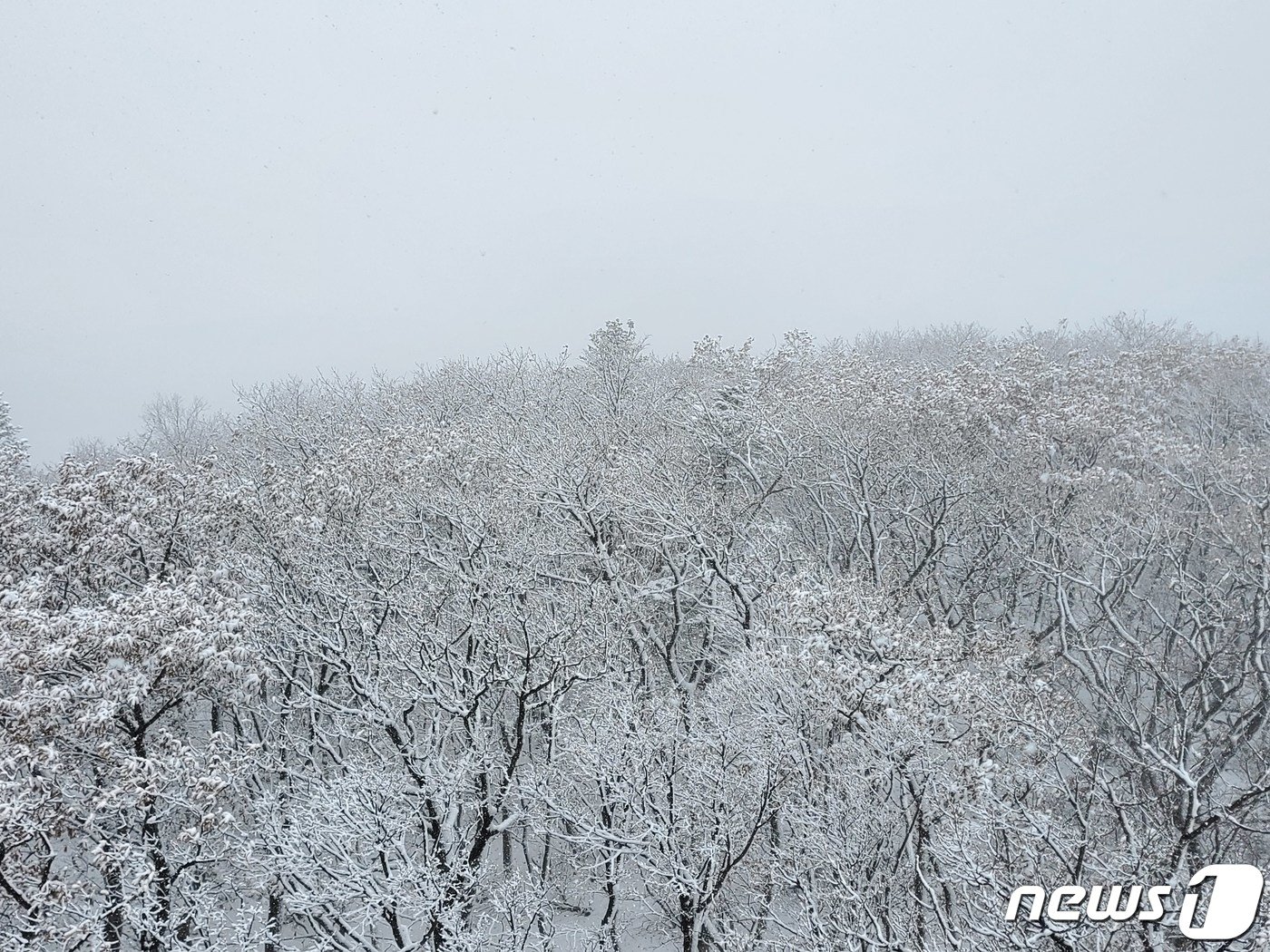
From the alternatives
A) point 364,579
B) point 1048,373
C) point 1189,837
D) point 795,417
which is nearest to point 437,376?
point 795,417

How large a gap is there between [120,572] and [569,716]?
36.2 ft

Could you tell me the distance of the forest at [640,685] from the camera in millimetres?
10336

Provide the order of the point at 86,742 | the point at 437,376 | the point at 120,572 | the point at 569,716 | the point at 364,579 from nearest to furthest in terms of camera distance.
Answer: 1. the point at 86,742
2. the point at 120,572
3. the point at 364,579
4. the point at 569,716
5. the point at 437,376

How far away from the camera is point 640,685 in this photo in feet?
59.5

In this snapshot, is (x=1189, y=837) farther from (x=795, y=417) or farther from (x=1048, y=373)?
(x=1048, y=373)

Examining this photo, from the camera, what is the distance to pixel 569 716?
18.1 m
